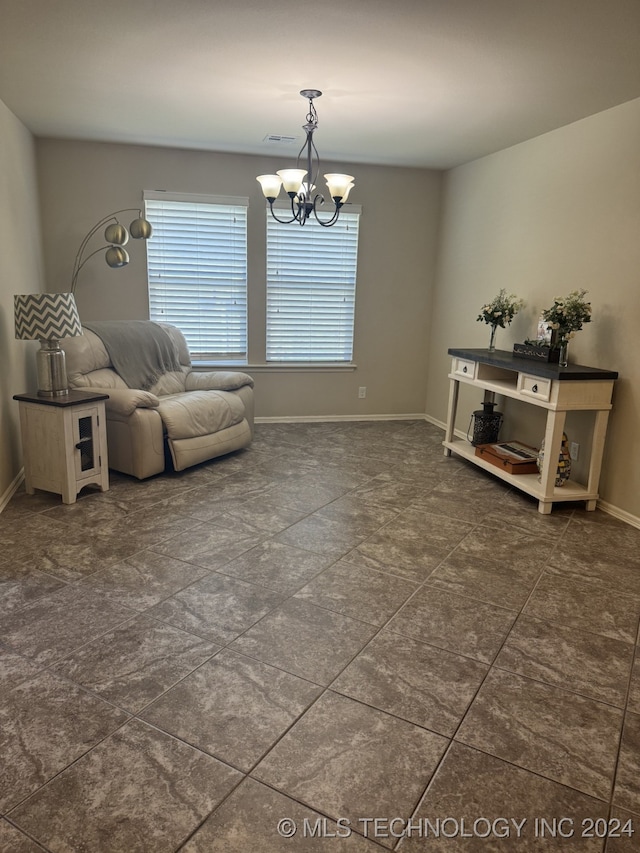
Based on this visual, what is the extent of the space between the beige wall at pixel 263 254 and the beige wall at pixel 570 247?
51 centimetres

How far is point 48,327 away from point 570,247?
11.3 feet

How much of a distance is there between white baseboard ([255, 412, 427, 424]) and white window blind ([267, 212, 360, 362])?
0.59 m

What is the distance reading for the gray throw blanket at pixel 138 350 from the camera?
4.34 metres

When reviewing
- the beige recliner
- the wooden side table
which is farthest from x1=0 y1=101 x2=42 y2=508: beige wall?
the beige recliner

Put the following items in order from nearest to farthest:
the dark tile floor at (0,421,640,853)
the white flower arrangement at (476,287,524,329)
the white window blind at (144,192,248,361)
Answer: the dark tile floor at (0,421,640,853)
the white flower arrangement at (476,287,524,329)
the white window blind at (144,192,248,361)

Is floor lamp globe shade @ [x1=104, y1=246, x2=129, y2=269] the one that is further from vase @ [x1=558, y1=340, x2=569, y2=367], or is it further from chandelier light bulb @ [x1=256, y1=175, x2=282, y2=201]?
vase @ [x1=558, y1=340, x2=569, y2=367]

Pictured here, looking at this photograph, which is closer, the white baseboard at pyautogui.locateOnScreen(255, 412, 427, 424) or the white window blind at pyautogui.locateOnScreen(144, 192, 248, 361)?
the white window blind at pyautogui.locateOnScreen(144, 192, 248, 361)

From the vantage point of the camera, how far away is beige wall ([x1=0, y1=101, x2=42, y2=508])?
3.57 m

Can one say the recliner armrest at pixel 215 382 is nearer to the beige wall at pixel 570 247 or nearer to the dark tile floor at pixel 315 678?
the dark tile floor at pixel 315 678

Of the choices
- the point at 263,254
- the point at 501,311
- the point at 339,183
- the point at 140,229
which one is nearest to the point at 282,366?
the point at 263,254

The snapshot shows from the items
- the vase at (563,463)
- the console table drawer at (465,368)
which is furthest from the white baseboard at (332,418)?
the vase at (563,463)

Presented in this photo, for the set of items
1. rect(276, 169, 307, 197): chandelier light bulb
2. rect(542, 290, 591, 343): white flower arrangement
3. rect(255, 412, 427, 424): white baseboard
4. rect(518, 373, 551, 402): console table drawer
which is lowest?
rect(255, 412, 427, 424): white baseboard

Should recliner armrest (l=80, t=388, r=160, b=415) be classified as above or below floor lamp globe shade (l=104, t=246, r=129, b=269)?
below

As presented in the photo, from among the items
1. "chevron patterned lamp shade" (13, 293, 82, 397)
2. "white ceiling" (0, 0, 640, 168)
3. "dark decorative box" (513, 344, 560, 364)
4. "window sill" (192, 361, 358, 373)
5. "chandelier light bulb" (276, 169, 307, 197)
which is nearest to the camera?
"white ceiling" (0, 0, 640, 168)
